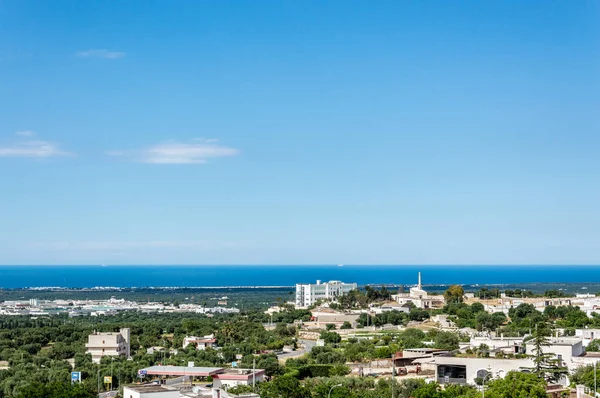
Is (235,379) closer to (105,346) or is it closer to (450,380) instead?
(450,380)

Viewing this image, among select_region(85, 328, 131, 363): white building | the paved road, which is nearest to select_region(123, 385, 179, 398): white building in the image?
select_region(85, 328, 131, 363): white building

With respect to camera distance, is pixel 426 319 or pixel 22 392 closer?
pixel 22 392

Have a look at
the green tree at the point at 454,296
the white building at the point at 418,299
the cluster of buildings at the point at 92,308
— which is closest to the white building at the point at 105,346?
the white building at the point at 418,299

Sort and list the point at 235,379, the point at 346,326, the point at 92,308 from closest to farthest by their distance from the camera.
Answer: the point at 235,379, the point at 346,326, the point at 92,308

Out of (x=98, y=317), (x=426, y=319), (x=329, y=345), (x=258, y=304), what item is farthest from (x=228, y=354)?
(x=258, y=304)

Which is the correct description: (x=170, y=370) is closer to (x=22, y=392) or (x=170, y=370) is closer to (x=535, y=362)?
(x=22, y=392)

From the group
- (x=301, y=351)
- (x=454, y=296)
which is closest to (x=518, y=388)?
(x=301, y=351)

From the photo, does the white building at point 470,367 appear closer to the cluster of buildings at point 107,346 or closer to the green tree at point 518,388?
the green tree at point 518,388

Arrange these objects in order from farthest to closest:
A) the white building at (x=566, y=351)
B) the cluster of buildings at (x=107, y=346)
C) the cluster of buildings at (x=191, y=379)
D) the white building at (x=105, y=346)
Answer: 1. the white building at (x=105, y=346)
2. the cluster of buildings at (x=107, y=346)
3. the white building at (x=566, y=351)
4. the cluster of buildings at (x=191, y=379)
